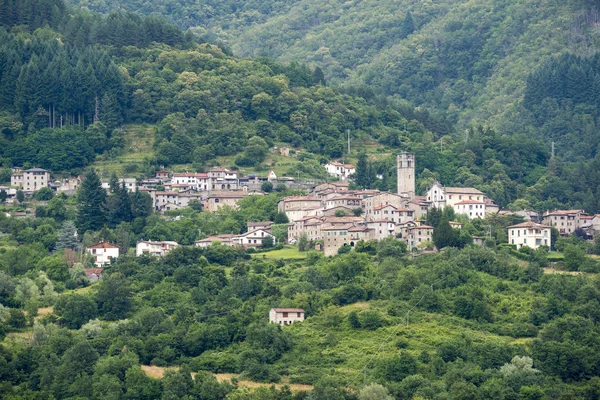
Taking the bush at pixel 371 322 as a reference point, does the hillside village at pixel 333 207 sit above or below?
above

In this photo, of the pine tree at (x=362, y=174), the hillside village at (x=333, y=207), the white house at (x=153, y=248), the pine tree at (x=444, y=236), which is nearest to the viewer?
the pine tree at (x=444, y=236)

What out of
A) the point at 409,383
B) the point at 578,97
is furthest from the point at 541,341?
the point at 578,97

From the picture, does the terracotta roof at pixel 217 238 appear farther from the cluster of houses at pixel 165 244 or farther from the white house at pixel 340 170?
the white house at pixel 340 170

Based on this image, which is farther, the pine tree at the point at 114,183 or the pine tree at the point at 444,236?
the pine tree at the point at 114,183

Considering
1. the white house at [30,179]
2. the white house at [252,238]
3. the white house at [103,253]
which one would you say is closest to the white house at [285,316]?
the white house at [252,238]

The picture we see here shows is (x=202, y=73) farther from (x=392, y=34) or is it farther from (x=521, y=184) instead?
(x=392, y=34)

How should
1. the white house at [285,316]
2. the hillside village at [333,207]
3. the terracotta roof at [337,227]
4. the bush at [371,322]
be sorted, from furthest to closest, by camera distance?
the hillside village at [333,207] → the terracotta roof at [337,227] → the white house at [285,316] → the bush at [371,322]

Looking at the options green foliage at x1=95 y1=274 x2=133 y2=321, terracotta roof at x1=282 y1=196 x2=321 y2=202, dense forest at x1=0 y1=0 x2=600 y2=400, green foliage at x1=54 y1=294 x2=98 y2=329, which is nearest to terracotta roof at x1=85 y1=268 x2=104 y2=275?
dense forest at x1=0 y1=0 x2=600 y2=400
